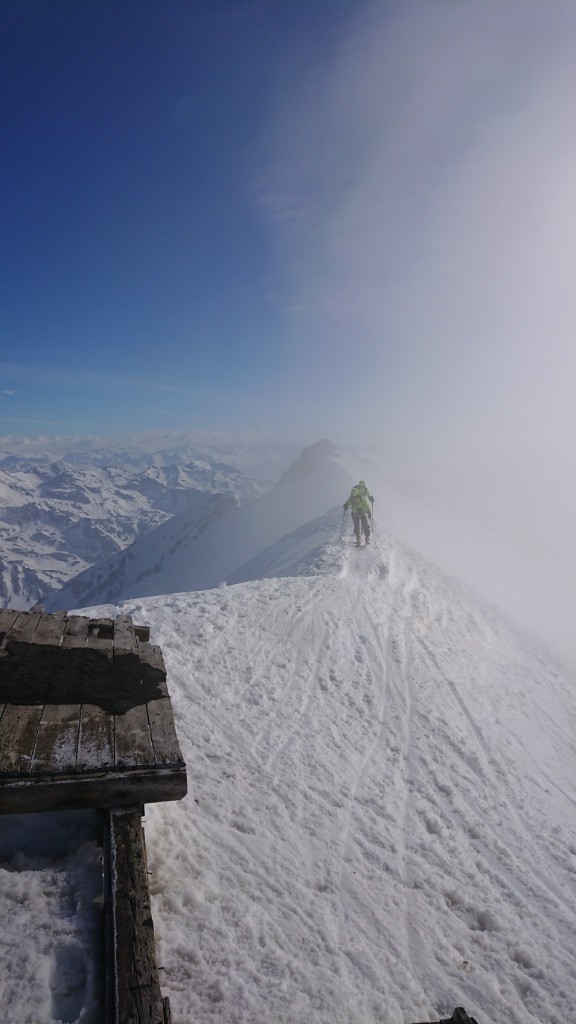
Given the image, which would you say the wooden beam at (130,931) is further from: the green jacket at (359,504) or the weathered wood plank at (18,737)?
the green jacket at (359,504)

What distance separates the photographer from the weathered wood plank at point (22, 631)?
5.40 m

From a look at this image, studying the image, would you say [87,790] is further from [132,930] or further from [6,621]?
[6,621]

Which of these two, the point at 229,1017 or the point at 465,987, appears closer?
the point at 229,1017

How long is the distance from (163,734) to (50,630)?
2.72 m

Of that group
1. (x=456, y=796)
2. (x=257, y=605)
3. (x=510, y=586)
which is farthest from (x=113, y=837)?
(x=510, y=586)

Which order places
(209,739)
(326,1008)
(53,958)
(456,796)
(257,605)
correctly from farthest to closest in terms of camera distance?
(257,605) < (456,796) < (209,739) < (326,1008) < (53,958)

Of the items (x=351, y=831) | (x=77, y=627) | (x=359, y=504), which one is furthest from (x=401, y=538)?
(x=77, y=627)

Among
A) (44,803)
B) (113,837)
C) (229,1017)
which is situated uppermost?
(44,803)

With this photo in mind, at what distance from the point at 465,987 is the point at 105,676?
481 centimetres

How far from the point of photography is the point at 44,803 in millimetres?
3541

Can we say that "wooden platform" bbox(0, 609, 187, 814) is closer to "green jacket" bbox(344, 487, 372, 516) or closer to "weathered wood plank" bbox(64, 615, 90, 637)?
"weathered wood plank" bbox(64, 615, 90, 637)

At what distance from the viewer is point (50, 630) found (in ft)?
19.7

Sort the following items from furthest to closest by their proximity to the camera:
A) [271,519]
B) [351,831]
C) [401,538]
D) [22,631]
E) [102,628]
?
[271,519]
[401,538]
[102,628]
[351,831]
[22,631]

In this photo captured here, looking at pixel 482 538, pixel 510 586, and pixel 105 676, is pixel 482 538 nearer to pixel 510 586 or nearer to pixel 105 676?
pixel 510 586
